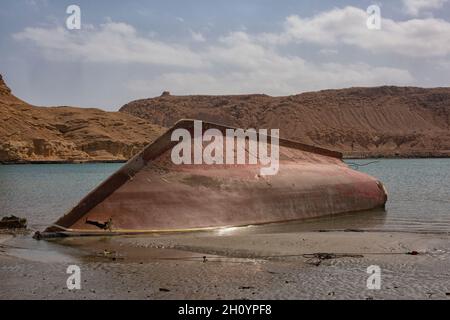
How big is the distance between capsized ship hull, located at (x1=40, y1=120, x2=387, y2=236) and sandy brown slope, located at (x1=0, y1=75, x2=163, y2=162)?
54.3 m

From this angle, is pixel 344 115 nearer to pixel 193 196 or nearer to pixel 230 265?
pixel 193 196

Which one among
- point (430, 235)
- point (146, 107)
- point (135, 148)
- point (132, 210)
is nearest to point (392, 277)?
point (430, 235)

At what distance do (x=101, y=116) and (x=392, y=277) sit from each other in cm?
7428

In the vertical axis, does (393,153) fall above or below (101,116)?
below

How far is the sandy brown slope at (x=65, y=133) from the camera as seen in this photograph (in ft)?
204

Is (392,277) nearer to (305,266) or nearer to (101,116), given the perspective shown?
(305,266)

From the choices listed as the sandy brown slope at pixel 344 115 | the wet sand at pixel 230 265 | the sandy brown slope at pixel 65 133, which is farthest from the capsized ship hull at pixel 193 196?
the sandy brown slope at pixel 344 115

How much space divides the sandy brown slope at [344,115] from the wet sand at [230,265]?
79068mm

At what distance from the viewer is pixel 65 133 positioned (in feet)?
232

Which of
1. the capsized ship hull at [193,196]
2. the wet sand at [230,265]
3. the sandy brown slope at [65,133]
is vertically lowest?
the wet sand at [230,265]

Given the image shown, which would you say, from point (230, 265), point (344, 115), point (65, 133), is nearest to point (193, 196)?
point (230, 265)

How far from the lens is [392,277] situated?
6379 mm

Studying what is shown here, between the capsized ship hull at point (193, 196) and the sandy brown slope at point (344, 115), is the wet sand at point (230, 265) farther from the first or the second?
the sandy brown slope at point (344, 115)

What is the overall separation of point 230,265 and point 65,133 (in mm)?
67157
